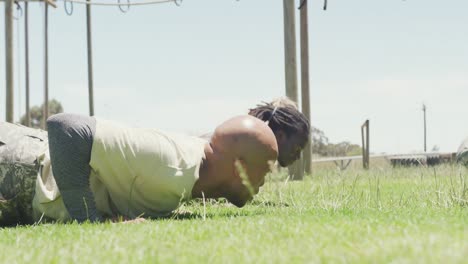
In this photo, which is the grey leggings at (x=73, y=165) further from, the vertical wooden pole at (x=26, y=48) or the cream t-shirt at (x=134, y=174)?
the vertical wooden pole at (x=26, y=48)

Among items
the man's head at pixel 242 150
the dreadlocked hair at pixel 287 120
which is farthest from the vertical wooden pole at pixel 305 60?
the man's head at pixel 242 150

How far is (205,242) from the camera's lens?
2920 mm

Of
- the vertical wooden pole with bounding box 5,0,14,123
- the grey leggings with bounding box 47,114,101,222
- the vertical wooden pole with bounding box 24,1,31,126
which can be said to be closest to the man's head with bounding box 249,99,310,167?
the grey leggings with bounding box 47,114,101,222

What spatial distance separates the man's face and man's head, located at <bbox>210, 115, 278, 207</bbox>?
13.3 inches

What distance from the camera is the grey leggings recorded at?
4148 millimetres

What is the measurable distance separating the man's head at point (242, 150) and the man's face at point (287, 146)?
1.11 ft

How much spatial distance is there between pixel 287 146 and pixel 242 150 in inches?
20.3

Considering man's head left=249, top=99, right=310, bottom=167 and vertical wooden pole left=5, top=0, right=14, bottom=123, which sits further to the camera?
vertical wooden pole left=5, top=0, right=14, bottom=123

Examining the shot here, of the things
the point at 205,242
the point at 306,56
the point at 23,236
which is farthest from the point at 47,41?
the point at 205,242

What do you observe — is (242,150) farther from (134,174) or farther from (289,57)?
(289,57)

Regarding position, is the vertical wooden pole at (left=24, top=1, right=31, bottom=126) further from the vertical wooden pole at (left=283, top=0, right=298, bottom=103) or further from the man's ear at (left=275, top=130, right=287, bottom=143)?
the man's ear at (left=275, top=130, right=287, bottom=143)

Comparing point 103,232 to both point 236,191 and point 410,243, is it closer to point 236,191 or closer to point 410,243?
point 236,191

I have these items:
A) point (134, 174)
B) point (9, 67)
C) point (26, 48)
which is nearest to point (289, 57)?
point (9, 67)

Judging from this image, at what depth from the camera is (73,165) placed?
4148 millimetres
